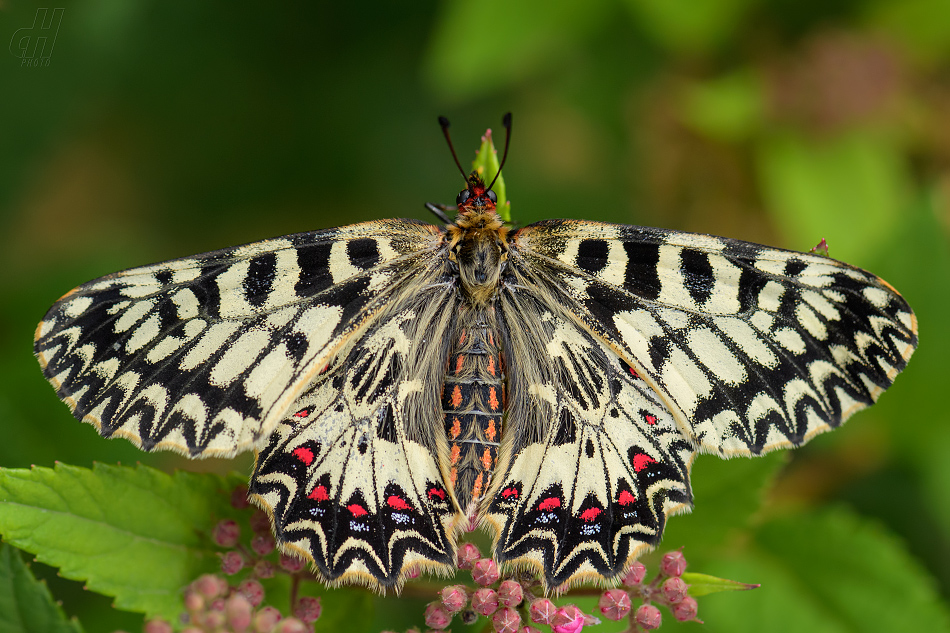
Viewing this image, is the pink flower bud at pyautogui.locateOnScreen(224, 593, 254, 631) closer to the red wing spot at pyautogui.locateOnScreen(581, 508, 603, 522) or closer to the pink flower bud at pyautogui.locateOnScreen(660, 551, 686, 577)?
the red wing spot at pyautogui.locateOnScreen(581, 508, 603, 522)

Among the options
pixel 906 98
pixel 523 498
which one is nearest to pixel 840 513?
pixel 523 498

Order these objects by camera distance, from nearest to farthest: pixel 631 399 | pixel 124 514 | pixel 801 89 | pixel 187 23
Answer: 1. pixel 124 514
2. pixel 631 399
3. pixel 801 89
4. pixel 187 23

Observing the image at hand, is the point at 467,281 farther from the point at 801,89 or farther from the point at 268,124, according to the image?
the point at 268,124

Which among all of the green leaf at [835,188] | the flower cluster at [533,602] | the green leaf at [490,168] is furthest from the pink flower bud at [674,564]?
the green leaf at [835,188]

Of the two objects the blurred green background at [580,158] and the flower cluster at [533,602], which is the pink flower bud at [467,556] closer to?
the flower cluster at [533,602]

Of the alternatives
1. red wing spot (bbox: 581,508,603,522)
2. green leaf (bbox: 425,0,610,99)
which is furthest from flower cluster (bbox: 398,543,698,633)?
green leaf (bbox: 425,0,610,99)

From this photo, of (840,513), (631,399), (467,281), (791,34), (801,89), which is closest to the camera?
(631,399)
